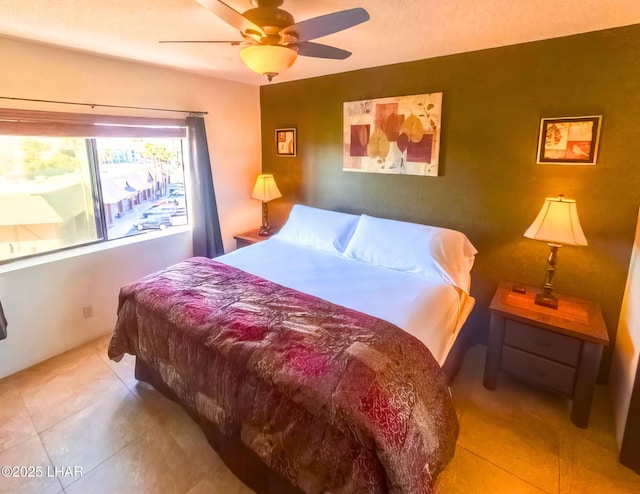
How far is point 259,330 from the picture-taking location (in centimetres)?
166

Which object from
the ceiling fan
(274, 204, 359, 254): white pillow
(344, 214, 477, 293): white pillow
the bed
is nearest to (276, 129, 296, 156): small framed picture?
(274, 204, 359, 254): white pillow

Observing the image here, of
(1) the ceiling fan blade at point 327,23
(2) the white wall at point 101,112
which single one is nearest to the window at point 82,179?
Answer: (2) the white wall at point 101,112

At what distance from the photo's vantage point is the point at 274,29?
154 cm

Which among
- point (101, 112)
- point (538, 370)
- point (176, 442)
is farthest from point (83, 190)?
point (538, 370)

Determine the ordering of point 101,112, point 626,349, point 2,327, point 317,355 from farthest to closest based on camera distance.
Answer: point 101,112 < point 2,327 < point 626,349 < point 317,355

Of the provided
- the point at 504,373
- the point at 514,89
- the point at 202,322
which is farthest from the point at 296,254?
the point at 514,89

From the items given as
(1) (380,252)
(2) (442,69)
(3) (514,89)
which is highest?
(2) (442,69)

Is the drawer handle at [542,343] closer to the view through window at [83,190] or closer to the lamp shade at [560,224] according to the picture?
the lamp shade at [560,224]

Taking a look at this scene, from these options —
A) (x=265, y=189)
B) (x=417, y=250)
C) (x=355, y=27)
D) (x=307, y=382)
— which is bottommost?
(x=307, y=382)

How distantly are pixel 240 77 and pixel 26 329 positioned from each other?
274 cm

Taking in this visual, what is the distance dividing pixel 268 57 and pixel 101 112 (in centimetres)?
179

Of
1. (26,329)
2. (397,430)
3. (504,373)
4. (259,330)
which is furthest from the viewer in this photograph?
(26,329)

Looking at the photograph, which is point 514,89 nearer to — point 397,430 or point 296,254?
point 296,254

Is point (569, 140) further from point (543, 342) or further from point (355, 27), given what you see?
point (355, 27)
